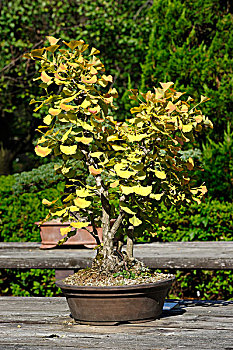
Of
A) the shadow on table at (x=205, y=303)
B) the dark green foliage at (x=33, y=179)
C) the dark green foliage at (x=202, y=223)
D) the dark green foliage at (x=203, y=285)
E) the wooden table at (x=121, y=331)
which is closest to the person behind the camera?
the wooden table at (x=121, y=331)

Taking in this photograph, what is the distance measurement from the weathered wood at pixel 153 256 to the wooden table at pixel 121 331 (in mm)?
702

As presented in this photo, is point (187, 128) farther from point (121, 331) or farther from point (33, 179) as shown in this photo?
point (33, 179)

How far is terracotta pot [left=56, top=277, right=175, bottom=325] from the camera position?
5.77 feet

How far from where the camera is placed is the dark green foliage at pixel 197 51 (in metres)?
5.07

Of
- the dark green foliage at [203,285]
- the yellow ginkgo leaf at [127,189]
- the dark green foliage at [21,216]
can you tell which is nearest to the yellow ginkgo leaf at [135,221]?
the yellow ginkgo leaf at [127,189]

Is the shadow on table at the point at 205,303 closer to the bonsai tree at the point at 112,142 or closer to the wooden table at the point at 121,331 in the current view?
the wooden table at the point at 121,331

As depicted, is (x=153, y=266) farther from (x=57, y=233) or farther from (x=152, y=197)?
(x=152, y=197)

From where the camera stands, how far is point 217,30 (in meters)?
5.27

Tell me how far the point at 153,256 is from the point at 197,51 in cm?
288

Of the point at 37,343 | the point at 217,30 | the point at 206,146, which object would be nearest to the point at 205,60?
the point at 217,30

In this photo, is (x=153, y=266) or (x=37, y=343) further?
(x=153, y=266)

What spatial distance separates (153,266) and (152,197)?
3.80 feet

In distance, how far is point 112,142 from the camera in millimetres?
1921

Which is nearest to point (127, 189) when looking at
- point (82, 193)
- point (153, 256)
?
point (82, 193)
